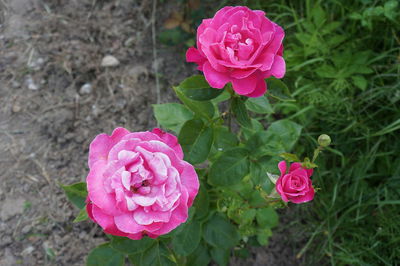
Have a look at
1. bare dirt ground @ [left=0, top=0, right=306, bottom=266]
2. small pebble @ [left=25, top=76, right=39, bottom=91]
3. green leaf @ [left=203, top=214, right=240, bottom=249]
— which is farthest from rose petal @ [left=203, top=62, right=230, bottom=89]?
small pebble @ [left=25, top=76, right=39, bottom=91]

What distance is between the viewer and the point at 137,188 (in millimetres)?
943

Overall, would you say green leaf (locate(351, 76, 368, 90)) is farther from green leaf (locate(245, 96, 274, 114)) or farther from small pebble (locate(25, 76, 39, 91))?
small pebble (locate(25, 76, 39, 91))

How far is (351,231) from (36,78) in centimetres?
168

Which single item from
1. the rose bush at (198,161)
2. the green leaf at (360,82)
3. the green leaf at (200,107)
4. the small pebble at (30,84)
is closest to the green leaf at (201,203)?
the rose bush at (198,161)

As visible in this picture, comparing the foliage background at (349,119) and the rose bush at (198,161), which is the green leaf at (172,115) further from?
the foliage background at (349,119)

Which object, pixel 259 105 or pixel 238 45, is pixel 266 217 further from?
pixel 238 45

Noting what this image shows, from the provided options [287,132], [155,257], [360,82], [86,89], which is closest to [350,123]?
[360,82]

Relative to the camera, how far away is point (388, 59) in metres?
2.08

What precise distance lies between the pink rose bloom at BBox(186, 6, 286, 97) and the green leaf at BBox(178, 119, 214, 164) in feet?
0.86

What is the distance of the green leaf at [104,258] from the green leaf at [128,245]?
143mm

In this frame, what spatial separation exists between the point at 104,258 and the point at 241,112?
63 cm

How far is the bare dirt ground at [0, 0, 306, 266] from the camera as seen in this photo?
1.80 metres

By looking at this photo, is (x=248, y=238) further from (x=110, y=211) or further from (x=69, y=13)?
(x=69, y=13)

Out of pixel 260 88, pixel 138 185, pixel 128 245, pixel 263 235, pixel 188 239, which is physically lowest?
pixel 263 235
